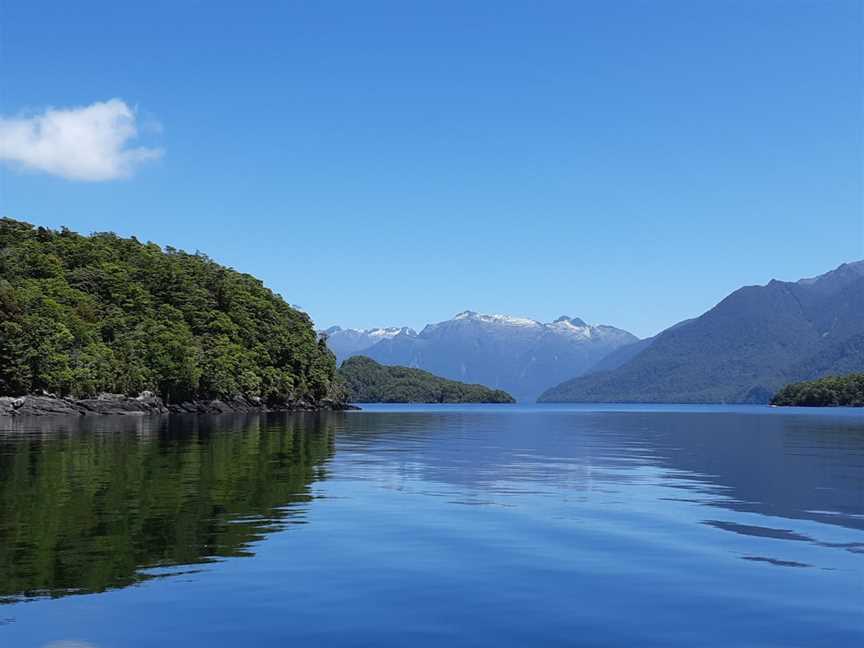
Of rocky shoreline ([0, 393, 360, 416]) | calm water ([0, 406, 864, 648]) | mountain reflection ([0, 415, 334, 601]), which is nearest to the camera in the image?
calm water ([0, 406, 864, 648])

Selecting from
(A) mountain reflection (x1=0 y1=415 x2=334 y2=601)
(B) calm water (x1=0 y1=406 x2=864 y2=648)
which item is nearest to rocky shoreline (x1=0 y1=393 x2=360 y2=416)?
(A) mountain reflection (x1=0 y1=415 x2=334 y2=601)

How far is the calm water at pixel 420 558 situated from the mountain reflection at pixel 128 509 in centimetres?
14

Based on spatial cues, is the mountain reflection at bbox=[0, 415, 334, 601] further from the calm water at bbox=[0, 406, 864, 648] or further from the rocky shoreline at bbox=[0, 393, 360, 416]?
the rocky shoreline at bbox=[0, 393, 360, 416]

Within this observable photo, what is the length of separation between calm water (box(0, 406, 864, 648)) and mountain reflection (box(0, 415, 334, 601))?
0.44 feet

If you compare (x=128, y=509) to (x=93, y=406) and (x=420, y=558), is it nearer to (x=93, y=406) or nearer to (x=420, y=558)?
(x=420, y=558)

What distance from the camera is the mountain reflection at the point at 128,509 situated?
70.5 feet

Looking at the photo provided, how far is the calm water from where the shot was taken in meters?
17.0

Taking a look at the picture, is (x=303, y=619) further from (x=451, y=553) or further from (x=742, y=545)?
(x=742, y=545)

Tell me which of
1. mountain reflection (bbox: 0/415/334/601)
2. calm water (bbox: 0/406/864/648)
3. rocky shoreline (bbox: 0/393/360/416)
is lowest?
calm water (bbox: 0/406/864/648)

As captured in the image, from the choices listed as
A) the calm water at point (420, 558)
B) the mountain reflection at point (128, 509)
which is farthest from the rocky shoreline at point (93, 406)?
the calm water at point (420, 558)

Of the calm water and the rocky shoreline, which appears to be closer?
the calm water

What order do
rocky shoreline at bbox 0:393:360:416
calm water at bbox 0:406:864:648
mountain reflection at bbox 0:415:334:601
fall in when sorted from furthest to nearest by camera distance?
rocky shoreline at bbox 0:393:360:416
mountain reflection at bbox 0:415:334:601
calm water at bbox 0:406:864:648

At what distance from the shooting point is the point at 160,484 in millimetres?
40406

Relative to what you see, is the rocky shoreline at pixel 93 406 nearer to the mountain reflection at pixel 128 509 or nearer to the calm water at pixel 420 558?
the mountain reflection at pixel 128 509
